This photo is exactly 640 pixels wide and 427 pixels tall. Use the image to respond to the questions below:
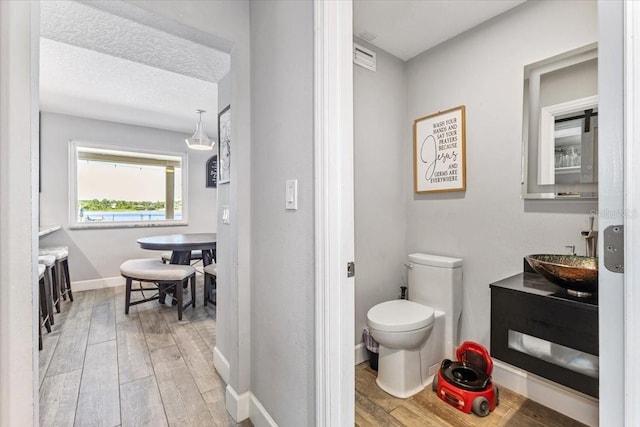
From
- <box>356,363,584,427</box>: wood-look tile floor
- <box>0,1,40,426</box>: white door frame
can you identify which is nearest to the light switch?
<box>0,1,40,426</box>: white door frame

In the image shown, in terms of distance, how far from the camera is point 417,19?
1.93 m

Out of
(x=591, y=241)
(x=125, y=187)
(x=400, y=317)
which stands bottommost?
(x=400, y=317)

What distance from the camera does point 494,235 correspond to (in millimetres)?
1921

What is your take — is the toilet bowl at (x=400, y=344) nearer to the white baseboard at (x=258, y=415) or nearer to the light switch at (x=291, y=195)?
the white baseboard at (x=258, y=415)

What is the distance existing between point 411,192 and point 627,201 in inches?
75.1

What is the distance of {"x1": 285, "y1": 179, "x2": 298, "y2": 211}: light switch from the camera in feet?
3.87

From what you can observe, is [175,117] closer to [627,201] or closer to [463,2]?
[463,2]

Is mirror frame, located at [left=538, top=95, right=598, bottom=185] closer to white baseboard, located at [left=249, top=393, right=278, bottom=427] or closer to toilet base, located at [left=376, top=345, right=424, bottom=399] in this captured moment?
toilet base, located at [left=376, top=345, right=424, bottom=399]

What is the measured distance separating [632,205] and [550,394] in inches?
67.5

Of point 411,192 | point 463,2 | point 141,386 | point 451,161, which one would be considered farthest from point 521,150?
point 141,386

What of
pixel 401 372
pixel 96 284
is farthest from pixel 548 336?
pixel 96 284

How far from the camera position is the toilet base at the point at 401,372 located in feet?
Result: 5.86

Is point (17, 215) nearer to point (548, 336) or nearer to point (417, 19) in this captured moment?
point (548, 336)

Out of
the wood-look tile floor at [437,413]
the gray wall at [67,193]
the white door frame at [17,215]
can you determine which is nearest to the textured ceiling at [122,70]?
the gray wall at [67,193]
